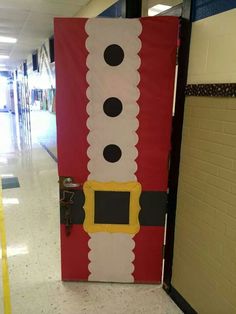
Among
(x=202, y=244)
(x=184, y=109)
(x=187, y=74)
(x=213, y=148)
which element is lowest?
(x=202, y=244)

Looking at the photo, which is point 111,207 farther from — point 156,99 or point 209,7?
point 209,7

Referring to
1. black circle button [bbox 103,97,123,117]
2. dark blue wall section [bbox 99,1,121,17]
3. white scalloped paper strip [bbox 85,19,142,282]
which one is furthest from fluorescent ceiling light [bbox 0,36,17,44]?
black circle button [bbox 103,97,123,117]

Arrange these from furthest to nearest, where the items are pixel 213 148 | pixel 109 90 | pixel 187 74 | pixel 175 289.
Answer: pixel 175 289 → pixel 109 90 → pixel 187 74 → pixel 213 148

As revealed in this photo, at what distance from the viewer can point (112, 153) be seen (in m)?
2.18

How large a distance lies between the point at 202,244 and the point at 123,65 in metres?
1.42

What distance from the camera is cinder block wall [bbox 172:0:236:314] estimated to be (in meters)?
1.63

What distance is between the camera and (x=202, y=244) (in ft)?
6.36

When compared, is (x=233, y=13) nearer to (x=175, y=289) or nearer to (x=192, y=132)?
(x=192, y=132)

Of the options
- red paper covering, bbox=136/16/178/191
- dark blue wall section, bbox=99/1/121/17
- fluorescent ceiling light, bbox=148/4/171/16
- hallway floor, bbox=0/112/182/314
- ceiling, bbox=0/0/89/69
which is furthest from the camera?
ceiling, bbox=0/0/89/69

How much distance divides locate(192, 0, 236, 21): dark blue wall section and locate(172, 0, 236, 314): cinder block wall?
0.09ft

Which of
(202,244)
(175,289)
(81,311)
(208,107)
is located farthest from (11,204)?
(208,107)

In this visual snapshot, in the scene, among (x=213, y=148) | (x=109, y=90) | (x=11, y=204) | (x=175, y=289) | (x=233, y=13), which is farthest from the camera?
(x=11, y=204)

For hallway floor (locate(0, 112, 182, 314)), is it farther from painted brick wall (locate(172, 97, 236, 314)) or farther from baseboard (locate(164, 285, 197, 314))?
painted brick wall (locate(172, 97, 236, 314))

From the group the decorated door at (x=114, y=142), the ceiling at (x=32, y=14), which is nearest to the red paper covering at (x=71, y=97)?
the decorated door at (x=114, y=142)
